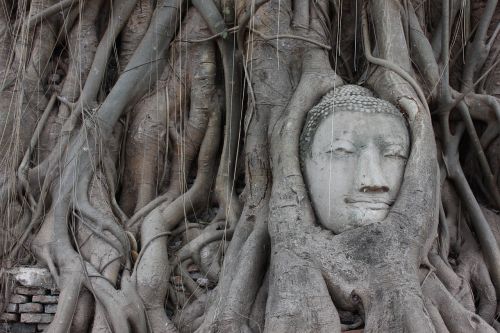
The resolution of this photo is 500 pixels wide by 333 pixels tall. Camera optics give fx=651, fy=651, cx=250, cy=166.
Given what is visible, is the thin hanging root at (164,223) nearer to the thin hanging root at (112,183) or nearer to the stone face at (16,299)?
the thin hanging root at (112,183)

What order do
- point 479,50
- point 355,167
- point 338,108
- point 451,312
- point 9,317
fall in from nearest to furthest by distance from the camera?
point 451,312, point 355,167, point 338,108, point 9,317, point 479,50

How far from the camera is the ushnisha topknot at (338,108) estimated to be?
284cm

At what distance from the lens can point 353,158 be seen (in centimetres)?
276

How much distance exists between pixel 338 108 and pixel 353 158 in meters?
0.24

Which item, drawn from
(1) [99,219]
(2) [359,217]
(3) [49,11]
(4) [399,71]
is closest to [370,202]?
(2) [359,217]

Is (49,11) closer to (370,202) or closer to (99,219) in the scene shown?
(99,219)

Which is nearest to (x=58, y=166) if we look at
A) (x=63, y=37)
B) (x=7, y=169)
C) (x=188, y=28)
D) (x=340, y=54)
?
(x=7, y=169)

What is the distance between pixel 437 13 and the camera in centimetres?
379

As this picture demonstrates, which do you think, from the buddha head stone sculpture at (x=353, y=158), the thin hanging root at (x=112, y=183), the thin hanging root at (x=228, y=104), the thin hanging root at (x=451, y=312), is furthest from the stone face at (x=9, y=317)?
the thin hanging root at (x=451, y=312)

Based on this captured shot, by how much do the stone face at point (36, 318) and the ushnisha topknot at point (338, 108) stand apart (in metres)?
1.38

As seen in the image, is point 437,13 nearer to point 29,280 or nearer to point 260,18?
point 260,18

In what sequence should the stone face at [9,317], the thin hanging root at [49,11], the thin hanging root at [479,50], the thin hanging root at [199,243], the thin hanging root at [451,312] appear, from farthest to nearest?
the thin hanging root at [479,50] → the thin hanging root at [49,11] → the thin hanging root at [199,243] → the stone face at [9,317] → the thin hanging root at [451,312]

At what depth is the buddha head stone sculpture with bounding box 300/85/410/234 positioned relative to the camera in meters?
2.68

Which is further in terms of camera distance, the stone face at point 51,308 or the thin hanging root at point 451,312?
the stone face at point 51,308
